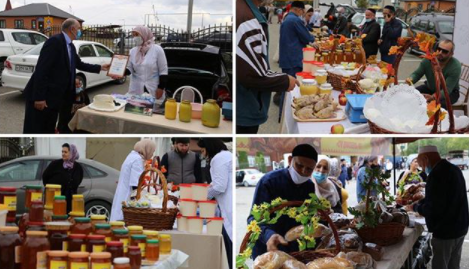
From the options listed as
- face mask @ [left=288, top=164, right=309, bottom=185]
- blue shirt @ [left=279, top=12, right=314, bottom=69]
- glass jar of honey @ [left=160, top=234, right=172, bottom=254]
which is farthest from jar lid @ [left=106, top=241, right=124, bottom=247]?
blue shirt @ [left=279, top=12, right=314, bottom=69]

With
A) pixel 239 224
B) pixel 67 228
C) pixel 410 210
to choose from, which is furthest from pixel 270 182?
pixel 239 224

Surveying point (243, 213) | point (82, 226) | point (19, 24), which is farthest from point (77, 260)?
point (19, 24)

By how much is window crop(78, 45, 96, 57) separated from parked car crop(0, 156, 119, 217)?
2.76 metres

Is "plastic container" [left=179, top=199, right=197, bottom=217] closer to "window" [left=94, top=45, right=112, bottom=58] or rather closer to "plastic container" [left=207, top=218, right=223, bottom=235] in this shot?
"plastic container" [left=207, top=218, right=223, bottom=235]

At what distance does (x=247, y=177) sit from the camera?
499 centimetres

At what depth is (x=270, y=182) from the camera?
10.8 feet

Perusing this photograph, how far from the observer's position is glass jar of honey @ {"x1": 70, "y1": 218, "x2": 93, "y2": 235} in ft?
8.57

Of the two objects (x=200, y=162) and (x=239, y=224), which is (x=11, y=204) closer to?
(x=200, y=162)

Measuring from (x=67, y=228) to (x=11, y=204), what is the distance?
1.03ft

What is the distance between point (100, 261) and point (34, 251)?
26 cm

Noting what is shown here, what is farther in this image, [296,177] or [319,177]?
[319,177]

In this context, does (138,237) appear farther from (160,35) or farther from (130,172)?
(160,35)

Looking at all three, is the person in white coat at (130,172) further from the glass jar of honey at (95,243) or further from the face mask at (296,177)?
the glass jar of honey at (95,243)

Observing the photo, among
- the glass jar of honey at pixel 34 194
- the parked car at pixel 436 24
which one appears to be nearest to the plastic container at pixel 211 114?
the glass jar of honey at pixel 34 194
